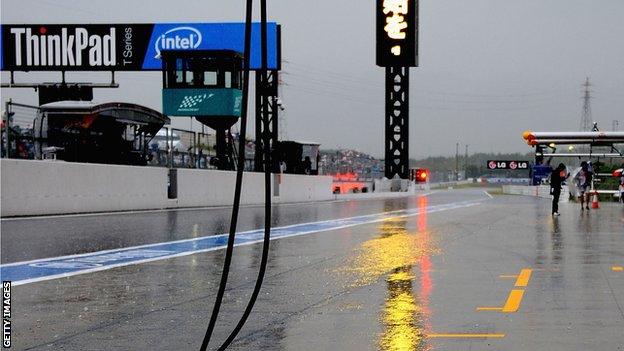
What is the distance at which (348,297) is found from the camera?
8758mm

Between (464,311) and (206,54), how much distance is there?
139 feet

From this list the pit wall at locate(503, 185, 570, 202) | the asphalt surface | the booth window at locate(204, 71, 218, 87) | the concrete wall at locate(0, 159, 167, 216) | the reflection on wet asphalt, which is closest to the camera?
the asphalt surface

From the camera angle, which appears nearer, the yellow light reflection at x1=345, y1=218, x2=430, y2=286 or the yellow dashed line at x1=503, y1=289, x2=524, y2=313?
A: the yellow dashed line at x1=503, y1=289, x2=524, y2=313

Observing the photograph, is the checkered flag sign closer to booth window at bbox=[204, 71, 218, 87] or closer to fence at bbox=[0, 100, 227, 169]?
booth window at bbox=[204, 71, 218, 87]

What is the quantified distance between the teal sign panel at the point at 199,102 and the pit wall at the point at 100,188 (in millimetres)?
11159

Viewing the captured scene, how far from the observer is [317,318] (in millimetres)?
7551

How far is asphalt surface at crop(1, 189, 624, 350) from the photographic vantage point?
6.62 meters

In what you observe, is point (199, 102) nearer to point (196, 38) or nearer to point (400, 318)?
point (196, 38)

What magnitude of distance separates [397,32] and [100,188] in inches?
1698

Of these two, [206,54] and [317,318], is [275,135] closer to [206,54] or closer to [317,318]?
[206,54]

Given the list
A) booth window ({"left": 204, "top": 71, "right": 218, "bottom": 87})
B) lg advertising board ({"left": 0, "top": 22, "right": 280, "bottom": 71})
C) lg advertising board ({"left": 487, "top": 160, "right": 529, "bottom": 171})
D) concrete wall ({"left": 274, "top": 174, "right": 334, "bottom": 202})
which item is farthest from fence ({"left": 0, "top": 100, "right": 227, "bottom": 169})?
lg advertising board ({"left": 487, "top": 160, "right": 529, "bottom": 171})

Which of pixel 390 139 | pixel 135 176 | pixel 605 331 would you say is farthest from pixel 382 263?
pixel 390 139

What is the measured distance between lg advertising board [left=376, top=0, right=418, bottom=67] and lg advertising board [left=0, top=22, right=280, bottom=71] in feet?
39.0

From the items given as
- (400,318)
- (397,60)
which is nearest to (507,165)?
(397,60)
